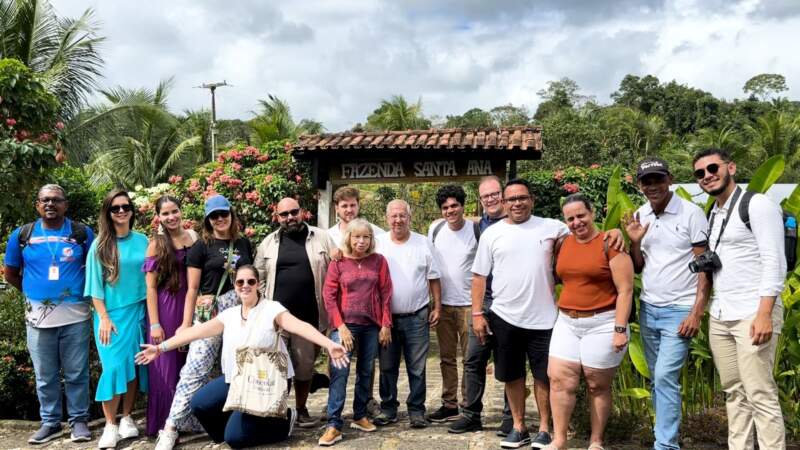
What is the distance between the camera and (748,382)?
3.46m

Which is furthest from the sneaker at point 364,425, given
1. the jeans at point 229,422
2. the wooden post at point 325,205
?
the wooden post at point 325,205

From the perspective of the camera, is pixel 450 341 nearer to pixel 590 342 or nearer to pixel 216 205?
pixel 590 342

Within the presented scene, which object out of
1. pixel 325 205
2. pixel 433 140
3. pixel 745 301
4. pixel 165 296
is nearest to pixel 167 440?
pixel 165 296

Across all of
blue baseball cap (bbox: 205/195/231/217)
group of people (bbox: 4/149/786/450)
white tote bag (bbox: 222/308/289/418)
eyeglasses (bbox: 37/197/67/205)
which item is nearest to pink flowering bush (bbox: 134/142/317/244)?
eyeglasses (bbox: 37/197/67/205)

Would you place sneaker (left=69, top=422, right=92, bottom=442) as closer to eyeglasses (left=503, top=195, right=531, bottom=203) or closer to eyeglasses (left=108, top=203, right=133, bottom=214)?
eyeglasses (left=108, top=203, right=133, bottom=214)

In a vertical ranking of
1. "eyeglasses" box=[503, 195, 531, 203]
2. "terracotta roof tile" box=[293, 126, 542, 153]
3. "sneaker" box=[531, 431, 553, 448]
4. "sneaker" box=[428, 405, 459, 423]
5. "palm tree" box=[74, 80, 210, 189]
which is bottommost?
"sneaker" box=[428, 405, 459, 423]

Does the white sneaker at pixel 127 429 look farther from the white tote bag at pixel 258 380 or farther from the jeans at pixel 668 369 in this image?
the jeans at pixel 668 369

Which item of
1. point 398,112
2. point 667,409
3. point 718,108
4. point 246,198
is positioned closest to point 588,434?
point 667,409

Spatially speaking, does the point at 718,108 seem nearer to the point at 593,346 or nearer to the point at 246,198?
the point at 246,198

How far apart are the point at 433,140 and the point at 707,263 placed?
5748 millimetres

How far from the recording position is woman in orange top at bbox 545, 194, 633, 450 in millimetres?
3629

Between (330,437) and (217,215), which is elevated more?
(217,215)

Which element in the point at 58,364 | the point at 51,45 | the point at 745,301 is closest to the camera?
the point at 745,301

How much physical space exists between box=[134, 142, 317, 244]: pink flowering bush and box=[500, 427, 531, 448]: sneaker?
5.78 m
